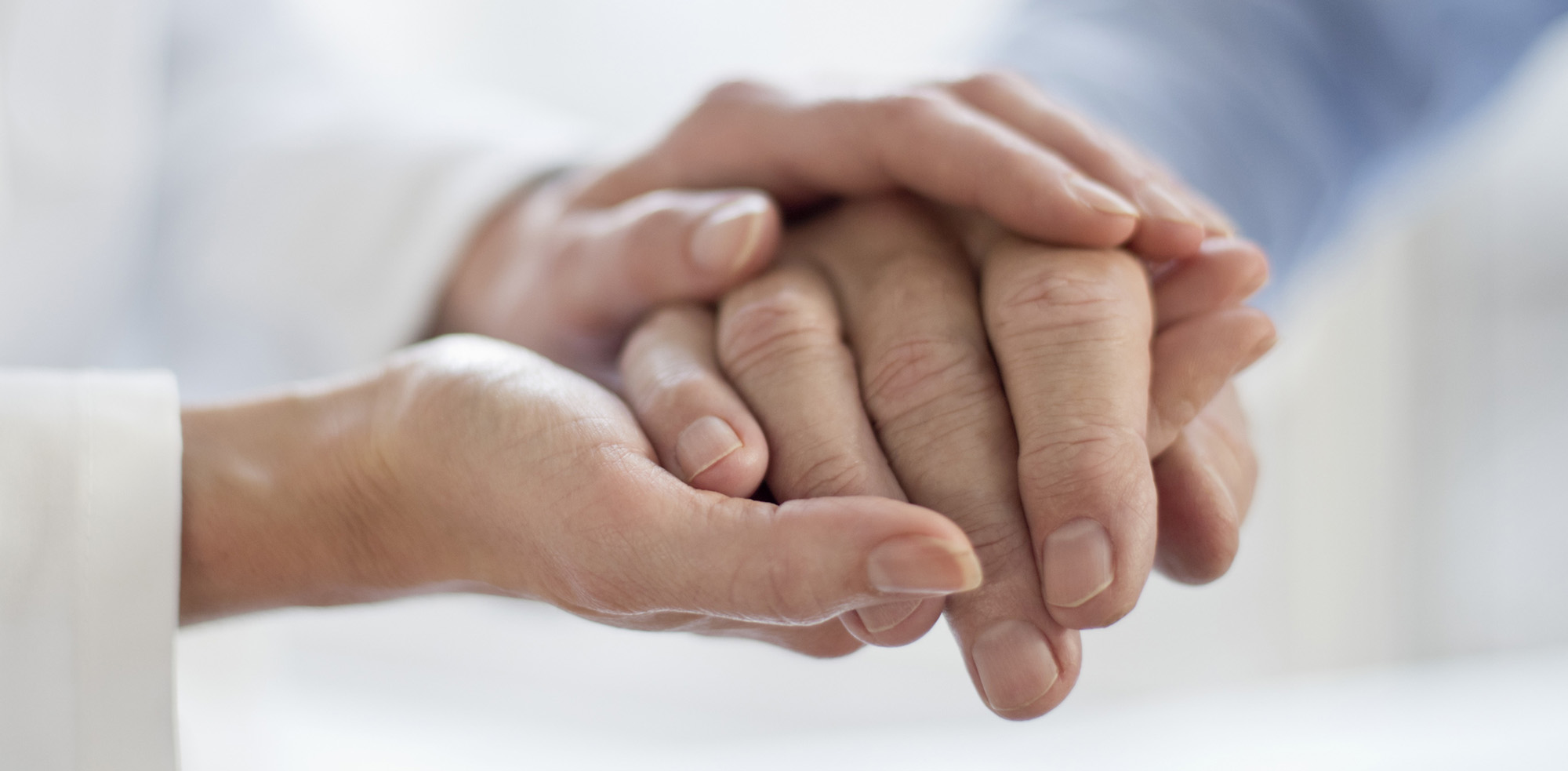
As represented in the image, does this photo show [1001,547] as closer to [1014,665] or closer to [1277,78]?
[1014,665]

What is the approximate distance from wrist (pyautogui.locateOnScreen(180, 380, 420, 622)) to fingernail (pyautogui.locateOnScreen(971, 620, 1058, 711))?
7.3 inches

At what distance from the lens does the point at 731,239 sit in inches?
16.6

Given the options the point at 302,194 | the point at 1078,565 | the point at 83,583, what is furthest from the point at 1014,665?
the point at 302,194

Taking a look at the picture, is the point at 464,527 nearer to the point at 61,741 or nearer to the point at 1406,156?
the point at 61,741

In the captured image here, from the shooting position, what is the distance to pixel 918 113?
16.3 inches

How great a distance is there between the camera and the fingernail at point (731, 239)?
423 mm

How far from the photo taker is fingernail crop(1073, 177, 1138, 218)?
37cm

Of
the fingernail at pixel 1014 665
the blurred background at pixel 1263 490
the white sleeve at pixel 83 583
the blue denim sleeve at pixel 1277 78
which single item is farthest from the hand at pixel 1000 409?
the blurred background at pixel 1263 490

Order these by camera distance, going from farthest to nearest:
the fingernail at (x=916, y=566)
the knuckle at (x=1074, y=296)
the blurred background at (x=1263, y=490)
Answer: the blurred background at (x=1263, y=490) < the knuckle at (x=1074, y=296) < the fingernail at (x=916, y=566)

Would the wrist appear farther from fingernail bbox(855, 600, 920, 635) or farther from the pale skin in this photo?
fingernail bbox(855, 600, 920, 635)

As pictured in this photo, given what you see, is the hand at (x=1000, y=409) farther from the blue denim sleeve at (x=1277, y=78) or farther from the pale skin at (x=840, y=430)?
the blue denim sleeve at (x=1277, y=78)

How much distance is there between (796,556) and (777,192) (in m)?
0.26

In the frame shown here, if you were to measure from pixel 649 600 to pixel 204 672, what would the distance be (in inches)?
18.3

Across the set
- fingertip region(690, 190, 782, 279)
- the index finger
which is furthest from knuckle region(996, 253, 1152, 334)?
fingertip region(690, 190, 782, 279)
